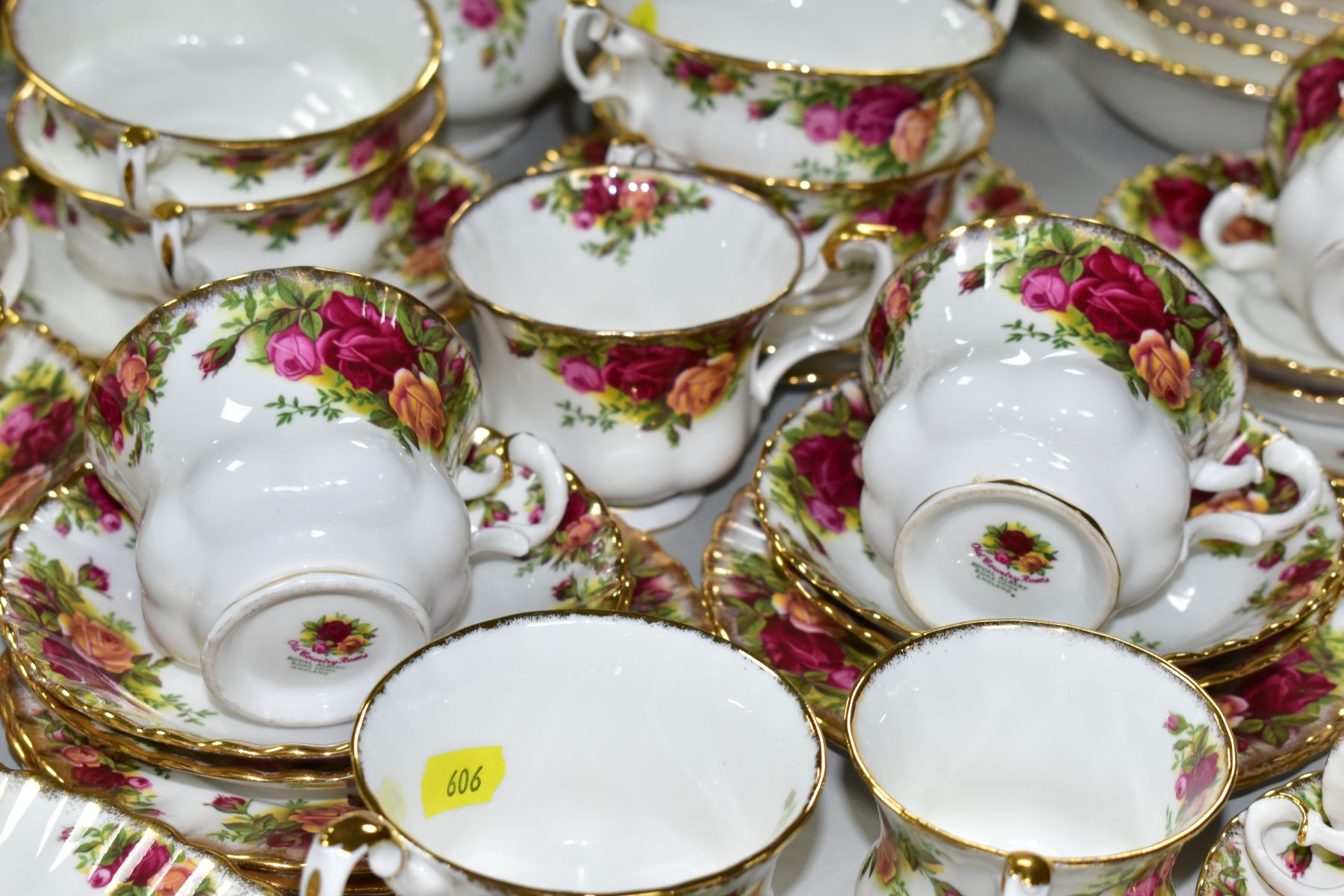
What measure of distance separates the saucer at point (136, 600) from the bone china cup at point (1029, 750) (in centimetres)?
23

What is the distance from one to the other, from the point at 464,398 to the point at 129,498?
225 mm

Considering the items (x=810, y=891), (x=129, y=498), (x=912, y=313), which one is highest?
(x=912, y=313)

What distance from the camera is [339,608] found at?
0.90 meters

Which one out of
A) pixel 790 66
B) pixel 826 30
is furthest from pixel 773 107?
pixel 826 30

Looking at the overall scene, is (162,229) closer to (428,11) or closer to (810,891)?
(428,11)

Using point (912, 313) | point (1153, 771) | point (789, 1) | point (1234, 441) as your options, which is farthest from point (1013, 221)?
point (789, 1)

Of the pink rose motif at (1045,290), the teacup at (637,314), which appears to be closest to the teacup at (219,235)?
the teacup at (637,314)

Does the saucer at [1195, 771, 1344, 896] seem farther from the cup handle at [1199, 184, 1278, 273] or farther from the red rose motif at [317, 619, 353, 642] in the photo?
the cup handle at [1199, 184, 1278, 273]

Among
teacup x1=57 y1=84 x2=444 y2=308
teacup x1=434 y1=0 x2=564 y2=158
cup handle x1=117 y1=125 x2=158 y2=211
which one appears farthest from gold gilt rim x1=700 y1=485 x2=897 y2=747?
teacup x1=434 y1=0 x2=564 y2=158

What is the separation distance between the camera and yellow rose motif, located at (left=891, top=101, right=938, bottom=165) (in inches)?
53.5

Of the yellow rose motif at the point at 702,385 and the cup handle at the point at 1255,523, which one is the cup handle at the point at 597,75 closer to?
the yellow rose motif at the point at 702,385

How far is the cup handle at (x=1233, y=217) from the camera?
1436 millimetres

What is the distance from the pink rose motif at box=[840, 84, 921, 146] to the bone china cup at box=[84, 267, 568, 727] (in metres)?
0.52

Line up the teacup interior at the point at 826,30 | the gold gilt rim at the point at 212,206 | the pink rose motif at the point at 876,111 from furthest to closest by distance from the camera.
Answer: the teacup interior at the point at 826,30 → the pink rose motif at the point at 876,111 → the gold gilt rim at the point at 212,206
